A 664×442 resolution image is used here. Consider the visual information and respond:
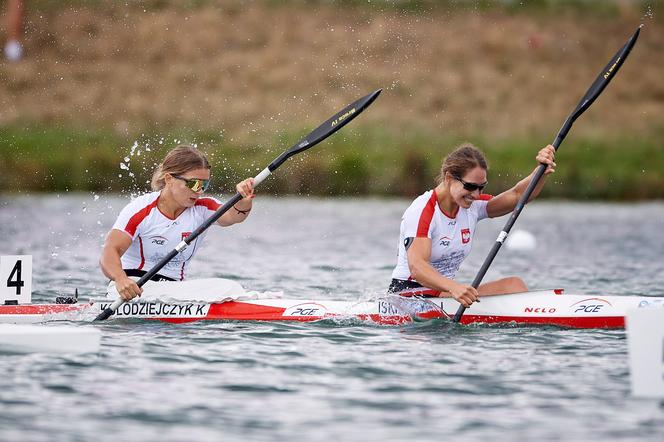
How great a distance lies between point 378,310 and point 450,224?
93 centimetres

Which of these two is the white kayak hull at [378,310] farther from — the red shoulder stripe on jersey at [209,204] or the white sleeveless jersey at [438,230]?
the red shoulder stripe on jersey at [209,204]

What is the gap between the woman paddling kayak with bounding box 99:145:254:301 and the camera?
9789 millimetres

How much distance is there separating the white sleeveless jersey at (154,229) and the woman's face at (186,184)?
19 cm

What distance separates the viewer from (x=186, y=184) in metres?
9.96

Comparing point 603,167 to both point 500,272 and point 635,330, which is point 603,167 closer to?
point 500,272

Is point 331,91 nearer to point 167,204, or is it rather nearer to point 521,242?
point 521,242

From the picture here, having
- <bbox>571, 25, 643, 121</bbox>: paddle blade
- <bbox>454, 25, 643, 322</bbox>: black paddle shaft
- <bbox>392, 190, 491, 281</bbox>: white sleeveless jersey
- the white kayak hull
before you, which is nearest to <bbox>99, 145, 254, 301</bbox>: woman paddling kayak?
the white kayak hull

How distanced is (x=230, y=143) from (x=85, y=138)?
11.9ft

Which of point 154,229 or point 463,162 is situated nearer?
point 463,162

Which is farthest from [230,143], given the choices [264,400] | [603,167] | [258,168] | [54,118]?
[264,400]

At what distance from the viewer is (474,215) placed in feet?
33.3

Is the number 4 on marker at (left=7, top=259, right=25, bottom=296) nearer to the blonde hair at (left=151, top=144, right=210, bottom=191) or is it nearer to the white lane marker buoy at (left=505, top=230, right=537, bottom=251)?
the blonde hair at (left=151, top=144, right=210, bottom=191)

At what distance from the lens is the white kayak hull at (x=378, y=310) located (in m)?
9.88

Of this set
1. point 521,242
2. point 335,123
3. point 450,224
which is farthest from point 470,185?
point 521,242
